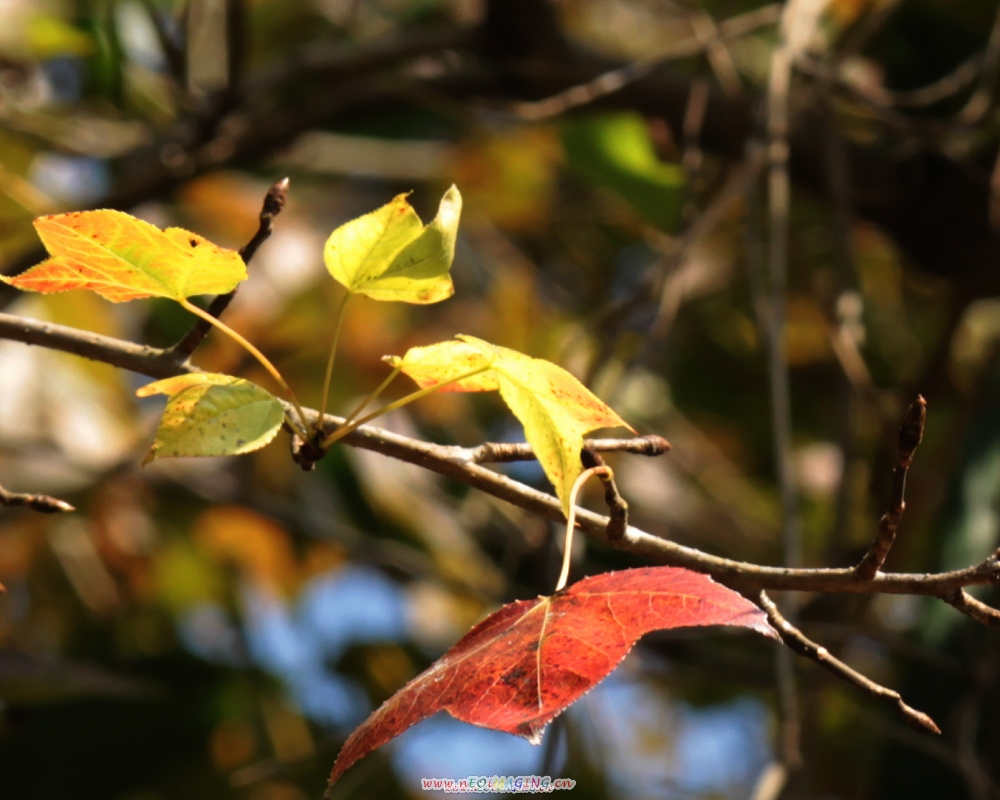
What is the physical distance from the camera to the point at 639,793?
173cm

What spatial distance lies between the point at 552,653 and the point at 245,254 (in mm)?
210

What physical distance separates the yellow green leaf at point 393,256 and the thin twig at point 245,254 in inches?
1.1

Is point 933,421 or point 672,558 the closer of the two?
point 672,558

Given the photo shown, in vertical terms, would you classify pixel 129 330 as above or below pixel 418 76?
below

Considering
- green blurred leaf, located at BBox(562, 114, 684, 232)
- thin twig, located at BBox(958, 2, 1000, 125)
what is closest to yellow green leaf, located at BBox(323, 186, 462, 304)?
green blurred leaf, located at BBox(562, 114, 684, 232)

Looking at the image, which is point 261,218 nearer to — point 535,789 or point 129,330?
point 535,789

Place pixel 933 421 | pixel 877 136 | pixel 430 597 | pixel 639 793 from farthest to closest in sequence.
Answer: pixel 430 597
pixel 639 793
pixel 933 421
pixel 877 136

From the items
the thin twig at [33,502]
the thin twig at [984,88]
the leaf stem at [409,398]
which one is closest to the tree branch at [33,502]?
the thin twig at [33,502]

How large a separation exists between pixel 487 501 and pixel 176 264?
102 centimetres

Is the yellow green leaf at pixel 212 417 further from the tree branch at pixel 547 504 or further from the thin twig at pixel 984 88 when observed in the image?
the thin twig at pixel 984 88

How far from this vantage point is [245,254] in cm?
47

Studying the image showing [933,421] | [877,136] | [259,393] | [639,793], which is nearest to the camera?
[259,393]

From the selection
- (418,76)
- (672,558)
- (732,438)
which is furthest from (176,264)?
(732,438)

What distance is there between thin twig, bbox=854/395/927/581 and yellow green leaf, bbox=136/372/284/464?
218mm
